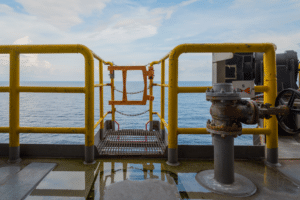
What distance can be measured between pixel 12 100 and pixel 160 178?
5.42 feet

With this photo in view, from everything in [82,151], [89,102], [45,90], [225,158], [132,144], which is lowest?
[132,144]

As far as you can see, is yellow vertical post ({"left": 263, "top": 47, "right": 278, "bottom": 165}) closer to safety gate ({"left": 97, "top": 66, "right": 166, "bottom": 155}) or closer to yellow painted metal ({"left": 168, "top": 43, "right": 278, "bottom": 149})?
yellow painted metal ({"left": 168, "top": 43, "right": 278, "bottom": 149})

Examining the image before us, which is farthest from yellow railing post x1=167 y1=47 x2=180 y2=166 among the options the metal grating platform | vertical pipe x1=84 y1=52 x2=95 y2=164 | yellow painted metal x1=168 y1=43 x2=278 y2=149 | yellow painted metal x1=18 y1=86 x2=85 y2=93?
yellow painted metal x1=18 y1=86 x2=85 y2=93

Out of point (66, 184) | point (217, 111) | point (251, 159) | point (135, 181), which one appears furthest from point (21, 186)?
point (251, 159)

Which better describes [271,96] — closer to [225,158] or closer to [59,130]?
[225,158]

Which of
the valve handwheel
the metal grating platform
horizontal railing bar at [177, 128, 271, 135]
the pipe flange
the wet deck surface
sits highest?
the pipe flange

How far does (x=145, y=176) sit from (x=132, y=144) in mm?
1210

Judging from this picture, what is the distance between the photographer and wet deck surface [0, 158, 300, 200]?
136 cm

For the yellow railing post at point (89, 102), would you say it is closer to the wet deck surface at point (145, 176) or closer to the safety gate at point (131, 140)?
the wet deck surface at point (145, 176)

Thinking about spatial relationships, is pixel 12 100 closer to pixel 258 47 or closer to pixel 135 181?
pixel 135 181

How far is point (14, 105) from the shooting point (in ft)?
6.40

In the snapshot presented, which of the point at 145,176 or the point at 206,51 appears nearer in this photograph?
the point at 145,176

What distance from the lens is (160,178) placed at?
5.17ft

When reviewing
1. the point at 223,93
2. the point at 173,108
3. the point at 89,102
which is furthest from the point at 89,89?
the point at 223,93
